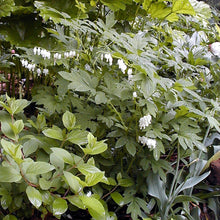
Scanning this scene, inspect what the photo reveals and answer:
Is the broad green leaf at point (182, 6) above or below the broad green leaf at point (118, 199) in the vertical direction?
above

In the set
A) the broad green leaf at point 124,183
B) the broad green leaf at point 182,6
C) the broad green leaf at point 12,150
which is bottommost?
the broad green leaf at point 124,183

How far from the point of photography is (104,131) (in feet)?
3.28

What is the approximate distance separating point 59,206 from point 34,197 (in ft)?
0.23

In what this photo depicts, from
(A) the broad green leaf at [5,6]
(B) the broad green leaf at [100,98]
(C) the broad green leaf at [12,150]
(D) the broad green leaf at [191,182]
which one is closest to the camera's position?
(C) the broad green leaf at [12,150]

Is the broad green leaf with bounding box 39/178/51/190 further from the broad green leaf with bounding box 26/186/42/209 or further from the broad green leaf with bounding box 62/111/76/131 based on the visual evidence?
the broad green leaf with bounding box 62/111/76/131

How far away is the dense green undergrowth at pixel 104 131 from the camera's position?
685 mm

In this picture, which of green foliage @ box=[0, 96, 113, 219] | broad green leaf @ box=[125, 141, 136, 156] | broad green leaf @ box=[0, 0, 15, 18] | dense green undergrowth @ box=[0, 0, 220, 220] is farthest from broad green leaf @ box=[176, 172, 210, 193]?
broad green leaf @ box=[0, 0, 15, 18]

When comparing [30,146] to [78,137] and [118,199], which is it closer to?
[78,137]

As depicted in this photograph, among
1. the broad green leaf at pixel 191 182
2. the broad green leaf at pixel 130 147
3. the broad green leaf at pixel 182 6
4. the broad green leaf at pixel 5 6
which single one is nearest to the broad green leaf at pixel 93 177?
the broad green leaf at pixel 130 147

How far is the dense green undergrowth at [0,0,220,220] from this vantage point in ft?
2.25

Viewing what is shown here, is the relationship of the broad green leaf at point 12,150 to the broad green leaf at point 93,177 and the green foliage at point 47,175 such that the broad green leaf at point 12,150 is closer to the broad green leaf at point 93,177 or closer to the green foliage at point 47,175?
the green foliage at point 47,175

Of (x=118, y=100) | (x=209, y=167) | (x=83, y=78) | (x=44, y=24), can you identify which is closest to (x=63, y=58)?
(x=83, y=78)

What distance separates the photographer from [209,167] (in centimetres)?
122

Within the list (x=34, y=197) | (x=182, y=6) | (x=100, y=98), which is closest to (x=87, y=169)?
(x=34, y=197)
